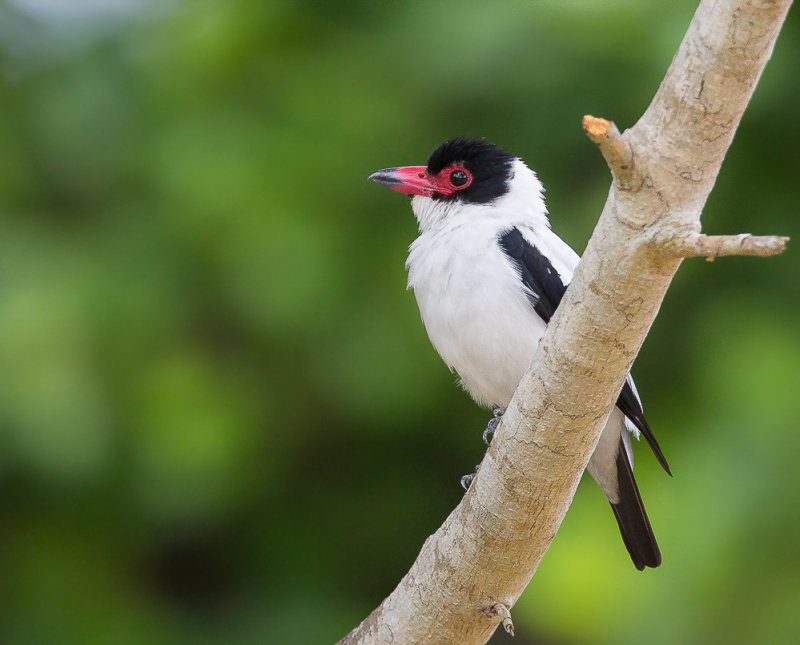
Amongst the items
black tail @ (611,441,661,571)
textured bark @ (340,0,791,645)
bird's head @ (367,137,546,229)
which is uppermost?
bird's head @ (367,137,546,229)

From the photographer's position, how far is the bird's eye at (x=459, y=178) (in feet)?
12.6

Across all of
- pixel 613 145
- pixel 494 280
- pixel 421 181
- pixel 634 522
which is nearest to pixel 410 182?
pixel 421 181

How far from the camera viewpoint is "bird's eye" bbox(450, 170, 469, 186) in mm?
3840

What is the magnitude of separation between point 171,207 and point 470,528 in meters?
2.19

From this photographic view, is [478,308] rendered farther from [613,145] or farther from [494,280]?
[613,145]

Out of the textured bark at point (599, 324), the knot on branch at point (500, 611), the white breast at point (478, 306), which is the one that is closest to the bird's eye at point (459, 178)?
the white breast at point (478, 306)

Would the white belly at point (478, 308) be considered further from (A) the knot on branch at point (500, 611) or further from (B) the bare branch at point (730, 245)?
(B) the bare branch at point (730, 245)

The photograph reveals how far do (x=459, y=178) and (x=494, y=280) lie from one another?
700 millimetres

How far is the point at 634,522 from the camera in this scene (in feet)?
11.4

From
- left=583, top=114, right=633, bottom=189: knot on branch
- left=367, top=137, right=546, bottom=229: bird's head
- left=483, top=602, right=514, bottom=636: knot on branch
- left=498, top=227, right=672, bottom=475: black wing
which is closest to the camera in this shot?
left=583, top=114, right=633, bottom=189: knot on branch

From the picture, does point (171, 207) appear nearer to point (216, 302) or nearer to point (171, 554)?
point (216, 302)

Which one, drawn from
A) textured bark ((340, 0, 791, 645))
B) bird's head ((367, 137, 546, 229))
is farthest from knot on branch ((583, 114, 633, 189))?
bird's head ((367, 137, 546, 229))

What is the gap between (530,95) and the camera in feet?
13.9

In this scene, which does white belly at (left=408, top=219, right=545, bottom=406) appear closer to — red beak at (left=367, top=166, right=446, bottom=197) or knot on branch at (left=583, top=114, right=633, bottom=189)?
red beak at (left=367, top=166, right=446, bottom=197)
